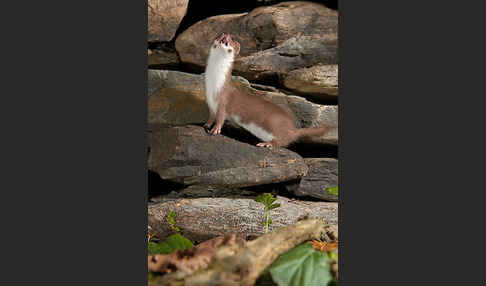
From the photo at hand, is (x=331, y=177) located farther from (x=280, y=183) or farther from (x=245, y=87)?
(x=245, y=87)

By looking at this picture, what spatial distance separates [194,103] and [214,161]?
446 mm

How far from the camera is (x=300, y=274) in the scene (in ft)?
8.30

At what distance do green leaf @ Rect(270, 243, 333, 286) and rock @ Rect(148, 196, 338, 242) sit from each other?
426 mm

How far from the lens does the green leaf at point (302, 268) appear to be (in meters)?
2.52

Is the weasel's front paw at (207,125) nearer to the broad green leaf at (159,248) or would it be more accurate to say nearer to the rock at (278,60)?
the rock at (278,60)

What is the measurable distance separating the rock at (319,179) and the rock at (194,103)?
0.45 feet

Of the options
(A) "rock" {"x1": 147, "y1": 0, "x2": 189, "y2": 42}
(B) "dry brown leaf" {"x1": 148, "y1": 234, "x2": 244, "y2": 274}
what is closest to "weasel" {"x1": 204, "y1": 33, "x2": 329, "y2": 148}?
(A) "rock" {"x1": 147, "y1": 0, "x2": 189, "y2": 42}

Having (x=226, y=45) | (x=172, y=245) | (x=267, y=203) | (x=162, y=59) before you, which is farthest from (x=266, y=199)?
(x=162, y=59)

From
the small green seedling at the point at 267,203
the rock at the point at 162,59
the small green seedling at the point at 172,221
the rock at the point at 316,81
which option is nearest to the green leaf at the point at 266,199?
the small green seedling at the point at 267,203

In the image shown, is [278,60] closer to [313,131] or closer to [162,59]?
[313,131]

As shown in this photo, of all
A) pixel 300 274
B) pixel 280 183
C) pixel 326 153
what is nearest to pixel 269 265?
pixel 300 274

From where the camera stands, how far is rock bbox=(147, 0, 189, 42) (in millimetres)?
3072

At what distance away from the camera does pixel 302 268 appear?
2.55 m

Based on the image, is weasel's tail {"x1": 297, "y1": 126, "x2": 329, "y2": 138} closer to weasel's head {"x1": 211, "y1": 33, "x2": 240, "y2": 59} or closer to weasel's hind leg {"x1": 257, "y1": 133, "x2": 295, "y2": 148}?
weasel's hind leg {"x1": 257, "y1": 133, "x2": 295, "y2": 148}
